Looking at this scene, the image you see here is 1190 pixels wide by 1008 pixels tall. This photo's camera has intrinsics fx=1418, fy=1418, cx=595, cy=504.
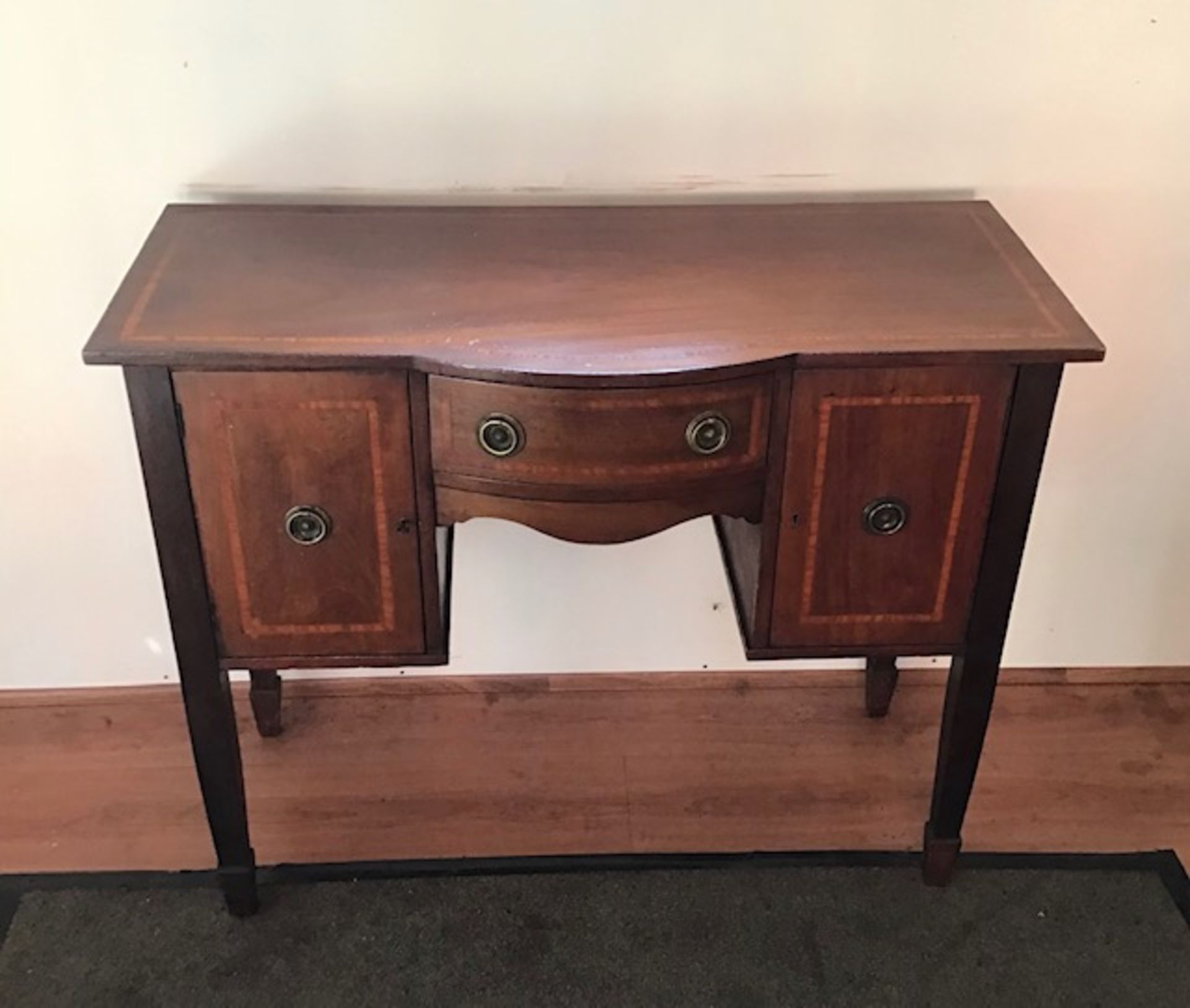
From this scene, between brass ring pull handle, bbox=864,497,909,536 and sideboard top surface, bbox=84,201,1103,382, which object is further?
brass ring pull handle, bbox=864,497,909,536

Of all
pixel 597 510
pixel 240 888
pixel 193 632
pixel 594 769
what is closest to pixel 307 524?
pixel 193 632

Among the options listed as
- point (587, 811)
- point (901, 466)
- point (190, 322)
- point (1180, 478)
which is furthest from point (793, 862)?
point (190, 322)

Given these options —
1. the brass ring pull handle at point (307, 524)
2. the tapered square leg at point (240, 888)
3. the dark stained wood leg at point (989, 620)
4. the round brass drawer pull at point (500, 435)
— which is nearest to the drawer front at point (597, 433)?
the round brass drawer pull at point (500, 435)

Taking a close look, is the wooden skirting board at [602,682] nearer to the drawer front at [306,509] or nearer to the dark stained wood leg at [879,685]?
the dark stained wood leg at [879,685]

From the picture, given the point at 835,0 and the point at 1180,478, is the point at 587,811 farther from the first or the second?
the point at 835,0

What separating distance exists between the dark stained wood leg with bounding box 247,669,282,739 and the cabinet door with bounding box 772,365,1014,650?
0.76m

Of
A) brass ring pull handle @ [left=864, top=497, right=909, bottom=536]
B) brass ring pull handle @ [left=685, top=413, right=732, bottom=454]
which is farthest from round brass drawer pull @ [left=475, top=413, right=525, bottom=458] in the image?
brass ring pull handle @ [left=864, top=497, right=909, bottom=536]

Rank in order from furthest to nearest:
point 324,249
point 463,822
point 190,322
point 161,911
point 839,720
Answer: point 839,720
point 463,822
point 161,911
point 324,249
point 190,322

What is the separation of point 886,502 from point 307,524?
0.59 m

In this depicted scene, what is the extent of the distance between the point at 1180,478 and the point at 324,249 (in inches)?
47.1

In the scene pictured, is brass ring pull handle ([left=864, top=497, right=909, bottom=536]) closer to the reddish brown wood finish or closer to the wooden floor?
the reddish brown wood finish

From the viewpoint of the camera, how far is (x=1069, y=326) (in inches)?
54.9

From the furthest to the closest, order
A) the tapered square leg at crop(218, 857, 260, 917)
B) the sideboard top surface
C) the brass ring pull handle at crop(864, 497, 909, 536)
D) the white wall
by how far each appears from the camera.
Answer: the tapered square leg at crop(218, 857, 260, 917) < the white wall < the brass ring pull handle at crop(864, 497, 909, 536) < the sideboard top surface

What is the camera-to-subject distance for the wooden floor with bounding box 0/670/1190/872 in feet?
6.09
